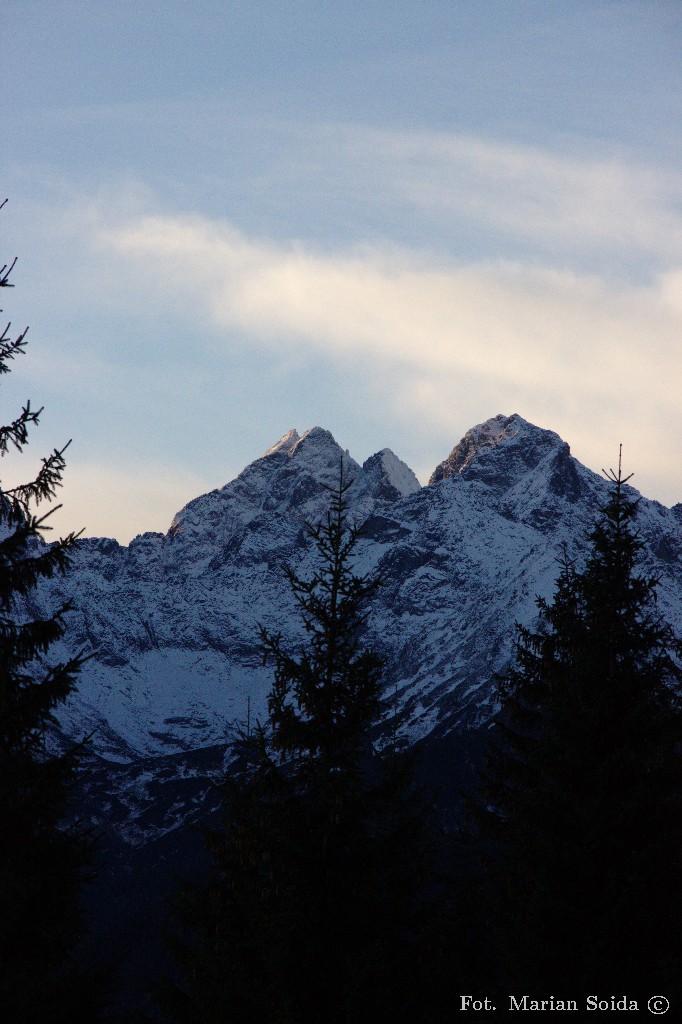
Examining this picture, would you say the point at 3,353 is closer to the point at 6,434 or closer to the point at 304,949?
the point at 6,434

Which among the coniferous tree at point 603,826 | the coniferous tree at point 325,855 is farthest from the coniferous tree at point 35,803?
the coniferous tree at point 603,826

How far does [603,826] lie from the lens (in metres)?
19.8

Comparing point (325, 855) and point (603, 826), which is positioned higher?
point (603, 826)

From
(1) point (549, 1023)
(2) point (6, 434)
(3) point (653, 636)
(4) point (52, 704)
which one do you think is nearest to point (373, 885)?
(1) point (549, 1023)

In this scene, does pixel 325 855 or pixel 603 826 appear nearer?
pixel 325 855

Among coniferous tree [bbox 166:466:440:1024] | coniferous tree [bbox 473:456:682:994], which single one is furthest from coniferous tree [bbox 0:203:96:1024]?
coniferous tree [bbox 473:456:682:994]

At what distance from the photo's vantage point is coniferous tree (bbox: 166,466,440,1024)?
742 inches

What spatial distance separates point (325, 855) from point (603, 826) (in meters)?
4.78

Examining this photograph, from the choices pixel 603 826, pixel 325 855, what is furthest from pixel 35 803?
pixel 603 826

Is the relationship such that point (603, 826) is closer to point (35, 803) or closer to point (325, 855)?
point (325, 855)

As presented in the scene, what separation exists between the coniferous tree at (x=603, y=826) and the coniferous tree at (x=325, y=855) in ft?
7.21

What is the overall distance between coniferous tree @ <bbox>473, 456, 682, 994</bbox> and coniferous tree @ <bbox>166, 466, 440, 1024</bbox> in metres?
A: 2.20

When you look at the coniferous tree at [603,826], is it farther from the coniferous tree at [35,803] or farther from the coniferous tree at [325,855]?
the coniferous tree at [35,803]

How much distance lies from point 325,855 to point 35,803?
16.0 ft
